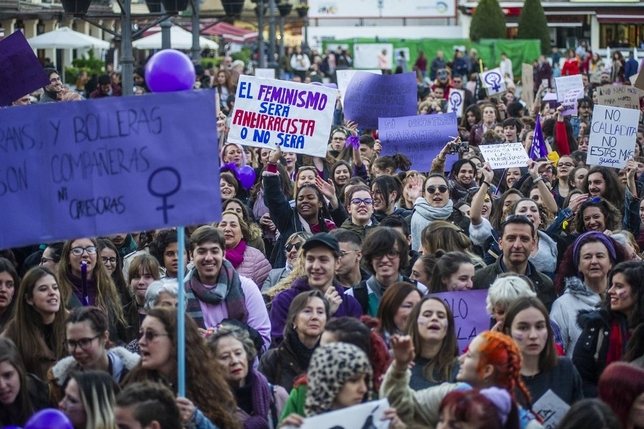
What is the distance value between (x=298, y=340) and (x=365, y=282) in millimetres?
1139

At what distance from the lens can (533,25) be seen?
173 feet

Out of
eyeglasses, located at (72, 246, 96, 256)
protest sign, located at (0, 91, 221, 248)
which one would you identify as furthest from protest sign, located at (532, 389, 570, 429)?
eyeglasses, located at (72, 246, 96, 256)

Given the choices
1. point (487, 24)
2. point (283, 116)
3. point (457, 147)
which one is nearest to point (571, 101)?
point (457, 147)

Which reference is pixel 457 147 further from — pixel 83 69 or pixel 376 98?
pixel 83 69

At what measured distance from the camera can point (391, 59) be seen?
4781 cm

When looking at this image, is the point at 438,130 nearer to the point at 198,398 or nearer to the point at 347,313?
the point at 347,313

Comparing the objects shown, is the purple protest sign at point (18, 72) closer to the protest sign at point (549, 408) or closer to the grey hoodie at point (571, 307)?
the grey hoodie at point (571, 307)

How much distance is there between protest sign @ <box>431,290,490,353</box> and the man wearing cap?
51 centimetres

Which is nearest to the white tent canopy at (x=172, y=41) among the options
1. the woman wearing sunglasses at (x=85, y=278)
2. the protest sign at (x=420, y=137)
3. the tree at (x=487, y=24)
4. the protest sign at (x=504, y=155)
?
the tree at (x=487, y=24)

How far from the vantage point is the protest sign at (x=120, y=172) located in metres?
5.76

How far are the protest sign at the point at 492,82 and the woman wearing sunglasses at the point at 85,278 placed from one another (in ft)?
52.3

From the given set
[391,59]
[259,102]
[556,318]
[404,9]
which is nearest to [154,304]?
[556,318]

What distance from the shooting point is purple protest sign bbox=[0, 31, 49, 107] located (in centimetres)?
1048

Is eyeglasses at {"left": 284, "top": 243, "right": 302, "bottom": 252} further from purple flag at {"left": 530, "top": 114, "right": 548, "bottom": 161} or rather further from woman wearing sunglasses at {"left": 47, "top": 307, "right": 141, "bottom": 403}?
purple flag at {"left": 530, "top": 114, "right": 548, "bottom": 161}
